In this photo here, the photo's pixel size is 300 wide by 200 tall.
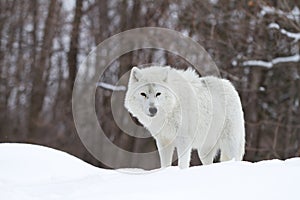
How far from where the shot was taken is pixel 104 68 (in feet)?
59.3

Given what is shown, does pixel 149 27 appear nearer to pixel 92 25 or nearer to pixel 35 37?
pixel 92 25

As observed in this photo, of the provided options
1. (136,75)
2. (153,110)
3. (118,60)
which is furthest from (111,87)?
(153,110)

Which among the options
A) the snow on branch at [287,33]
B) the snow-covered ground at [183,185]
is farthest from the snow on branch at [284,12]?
the snow-covered ground at [183,185]

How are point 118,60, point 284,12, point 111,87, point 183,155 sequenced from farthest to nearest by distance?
point 118,60
point 111,87
point 284,12
point 183,155

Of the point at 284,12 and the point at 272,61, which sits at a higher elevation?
the point at 284,12

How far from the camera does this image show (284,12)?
14531mm

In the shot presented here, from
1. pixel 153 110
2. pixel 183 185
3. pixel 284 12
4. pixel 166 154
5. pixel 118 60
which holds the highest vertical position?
pixel 284 12

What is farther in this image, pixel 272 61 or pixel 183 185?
pixel 272 61

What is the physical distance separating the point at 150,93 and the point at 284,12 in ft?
32.5

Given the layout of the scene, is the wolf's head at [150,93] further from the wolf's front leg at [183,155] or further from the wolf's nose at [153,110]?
the wolf's front leg at [183,155]

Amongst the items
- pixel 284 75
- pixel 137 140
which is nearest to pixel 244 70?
pixel 284 75

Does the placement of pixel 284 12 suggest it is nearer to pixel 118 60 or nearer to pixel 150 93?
pixel 118 60

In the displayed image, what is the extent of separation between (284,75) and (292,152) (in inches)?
107

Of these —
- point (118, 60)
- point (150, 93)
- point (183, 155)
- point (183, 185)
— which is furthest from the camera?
point (118, 60)
